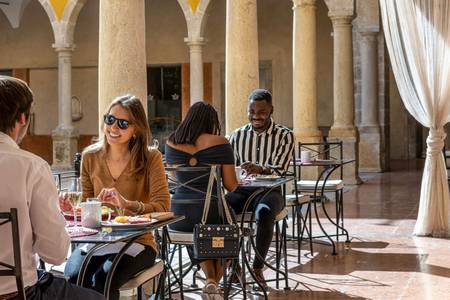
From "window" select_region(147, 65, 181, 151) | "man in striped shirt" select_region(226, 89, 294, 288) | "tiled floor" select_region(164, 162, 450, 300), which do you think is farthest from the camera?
"window" select_region(147, 65, 181, 151)

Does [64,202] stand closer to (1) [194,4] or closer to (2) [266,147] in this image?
(2) [266,147]

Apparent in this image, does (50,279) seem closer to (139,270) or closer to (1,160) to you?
(1,160)

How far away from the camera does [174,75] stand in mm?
22297

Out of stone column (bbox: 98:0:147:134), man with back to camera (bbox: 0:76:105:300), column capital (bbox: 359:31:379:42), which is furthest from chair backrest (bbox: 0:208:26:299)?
column capital (bbox: 359:31:379:42)

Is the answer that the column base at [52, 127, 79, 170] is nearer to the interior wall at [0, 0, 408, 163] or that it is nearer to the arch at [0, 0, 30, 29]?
the interior wall at [0, 0, 408, 163]

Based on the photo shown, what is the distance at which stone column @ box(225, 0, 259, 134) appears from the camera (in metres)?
8.98

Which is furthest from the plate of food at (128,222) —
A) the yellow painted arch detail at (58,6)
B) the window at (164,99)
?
the window at (164,99)

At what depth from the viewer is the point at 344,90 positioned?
14.6m

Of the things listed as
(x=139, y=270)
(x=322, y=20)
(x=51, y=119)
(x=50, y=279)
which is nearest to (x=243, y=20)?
(x=139, y=270)

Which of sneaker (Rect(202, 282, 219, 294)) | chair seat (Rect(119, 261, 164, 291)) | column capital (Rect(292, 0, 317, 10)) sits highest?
column capital (Rect(292, 0, 317, 10))

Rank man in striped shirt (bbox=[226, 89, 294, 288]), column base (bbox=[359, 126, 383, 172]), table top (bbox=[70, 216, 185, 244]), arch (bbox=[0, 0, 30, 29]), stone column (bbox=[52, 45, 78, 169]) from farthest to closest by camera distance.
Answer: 1. arch (bbox=[0, 0, 30, 29])
2. stone column (bbox=[52, 45, 78, 169])
3. column base (bbox=[359, 126, 383, 172])
4. man in striped shirt (bbox=[226, 89, 294, 288])
5. table top (bbox=[70, 216, 185, 244])

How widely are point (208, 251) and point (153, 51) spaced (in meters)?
18.6

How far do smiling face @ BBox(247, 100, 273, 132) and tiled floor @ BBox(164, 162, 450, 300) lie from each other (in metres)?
1.12

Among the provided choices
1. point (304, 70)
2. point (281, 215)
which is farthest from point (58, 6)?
point (281, 215)
